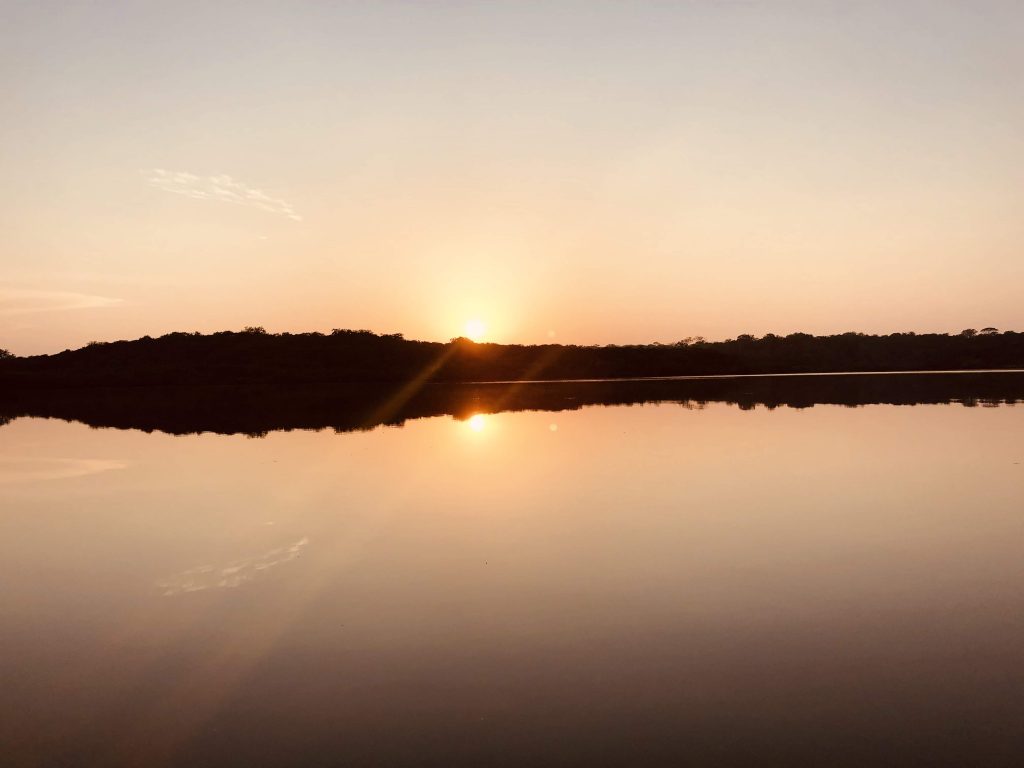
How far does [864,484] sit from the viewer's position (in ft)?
56.3

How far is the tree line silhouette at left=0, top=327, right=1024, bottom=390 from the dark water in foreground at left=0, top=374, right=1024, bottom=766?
84316mm

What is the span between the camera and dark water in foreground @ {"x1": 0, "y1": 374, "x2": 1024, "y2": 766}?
20.7 feet

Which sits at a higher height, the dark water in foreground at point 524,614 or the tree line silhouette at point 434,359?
the tree line silhouette at point 434,359

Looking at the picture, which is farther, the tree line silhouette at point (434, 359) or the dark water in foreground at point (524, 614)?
the tree line silhouette at point (434, 359)

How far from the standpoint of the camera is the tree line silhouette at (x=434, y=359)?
330ft

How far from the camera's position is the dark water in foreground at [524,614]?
6.30 m

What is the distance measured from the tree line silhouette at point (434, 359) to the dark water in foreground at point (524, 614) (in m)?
84.3

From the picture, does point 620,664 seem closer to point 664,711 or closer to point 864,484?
point 664,711

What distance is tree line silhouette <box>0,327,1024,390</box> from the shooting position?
100 meters

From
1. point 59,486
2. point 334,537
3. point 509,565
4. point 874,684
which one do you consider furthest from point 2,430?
point 874,684

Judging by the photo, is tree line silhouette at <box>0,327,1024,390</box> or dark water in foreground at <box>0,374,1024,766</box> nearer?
dark water in foreground at <box>0,374,1024,766</box>

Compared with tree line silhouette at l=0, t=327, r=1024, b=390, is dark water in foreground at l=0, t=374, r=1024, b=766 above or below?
below

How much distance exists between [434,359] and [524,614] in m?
107

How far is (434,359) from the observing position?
380ft
